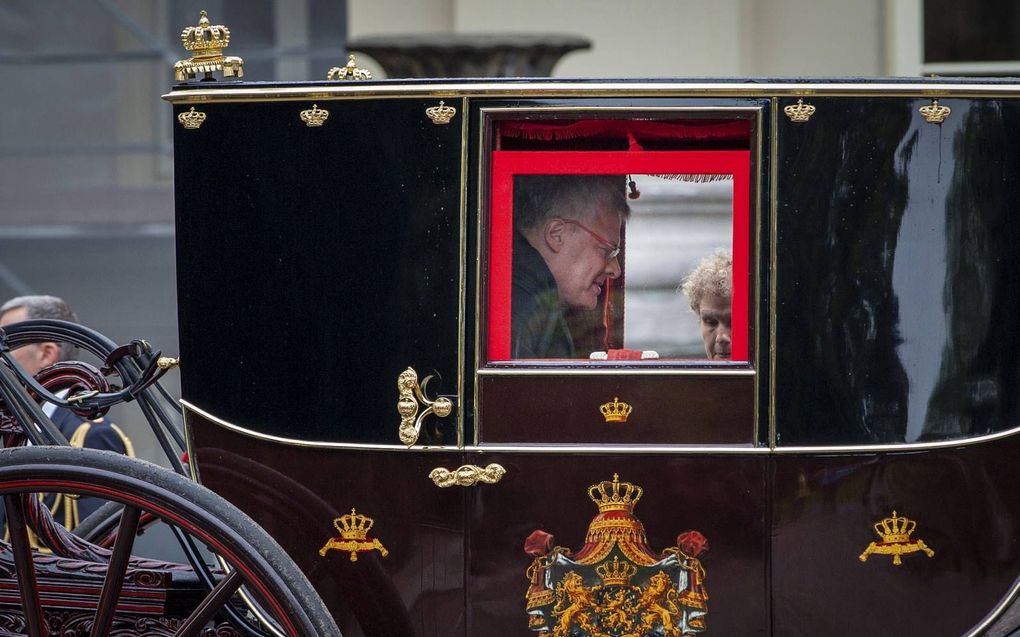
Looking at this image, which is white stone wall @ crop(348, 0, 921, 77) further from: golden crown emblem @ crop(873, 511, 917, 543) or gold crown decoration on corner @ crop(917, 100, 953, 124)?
golden crown emblem @ crop(873, 511, 917, 543)

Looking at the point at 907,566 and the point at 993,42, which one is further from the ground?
the point at 993,42

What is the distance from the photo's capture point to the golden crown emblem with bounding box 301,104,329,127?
2.33 meters

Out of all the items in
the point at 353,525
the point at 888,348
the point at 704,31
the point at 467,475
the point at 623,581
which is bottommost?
the point at 623,581

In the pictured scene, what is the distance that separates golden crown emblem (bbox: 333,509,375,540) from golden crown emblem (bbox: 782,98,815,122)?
3.60ft

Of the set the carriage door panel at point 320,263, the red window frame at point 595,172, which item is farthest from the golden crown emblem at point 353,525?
the red window frame at point 595,172

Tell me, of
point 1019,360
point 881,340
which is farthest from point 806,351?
point 1019,360

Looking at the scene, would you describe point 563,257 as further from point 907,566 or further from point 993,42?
point 993,42

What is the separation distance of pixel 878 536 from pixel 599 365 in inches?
24.2

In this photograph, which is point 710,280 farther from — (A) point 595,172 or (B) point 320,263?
(B) point 320,263

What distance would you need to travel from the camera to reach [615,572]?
2312 millimetres

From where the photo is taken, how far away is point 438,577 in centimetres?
234

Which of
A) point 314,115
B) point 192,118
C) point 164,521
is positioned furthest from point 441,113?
point 164,521

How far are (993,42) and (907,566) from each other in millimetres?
3699

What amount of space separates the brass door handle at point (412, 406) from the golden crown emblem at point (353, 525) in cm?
18
